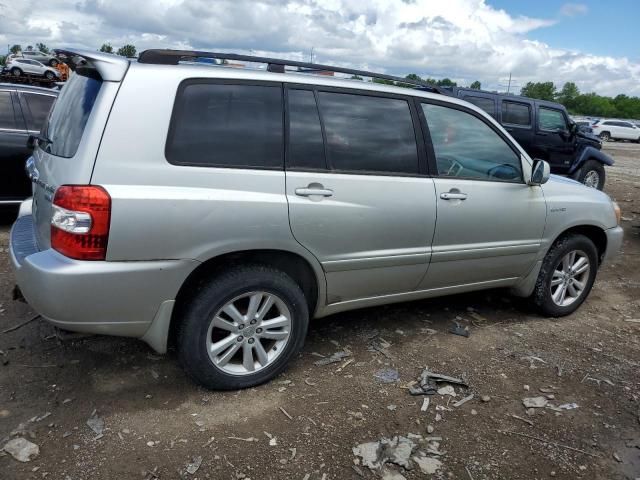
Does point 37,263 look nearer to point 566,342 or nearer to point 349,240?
point 349,240

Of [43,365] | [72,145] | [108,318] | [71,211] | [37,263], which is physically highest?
[72,145]

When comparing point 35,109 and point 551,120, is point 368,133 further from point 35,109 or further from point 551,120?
point 551,120

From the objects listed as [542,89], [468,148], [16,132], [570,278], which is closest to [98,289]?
[468,148]

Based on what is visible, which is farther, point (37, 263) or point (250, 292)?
point (250, 292)

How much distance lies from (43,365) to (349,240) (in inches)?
79.9

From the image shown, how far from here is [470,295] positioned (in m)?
4.94

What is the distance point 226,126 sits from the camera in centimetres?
285

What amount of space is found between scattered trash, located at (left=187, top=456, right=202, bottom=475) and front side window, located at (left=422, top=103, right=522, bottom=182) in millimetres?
2285

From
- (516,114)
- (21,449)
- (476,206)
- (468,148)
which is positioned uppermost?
(516,114)

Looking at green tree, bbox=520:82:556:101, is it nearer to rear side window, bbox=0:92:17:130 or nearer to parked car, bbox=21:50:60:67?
parked car, bbox=21:50:60:67

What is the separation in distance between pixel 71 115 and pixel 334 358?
217 centimetres

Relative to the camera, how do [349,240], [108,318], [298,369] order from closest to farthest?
[108,318]
[349,240]
[298,369]

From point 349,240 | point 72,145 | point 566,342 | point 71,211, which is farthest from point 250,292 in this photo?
point 566,342

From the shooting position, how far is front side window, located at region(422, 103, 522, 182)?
12.0ft
